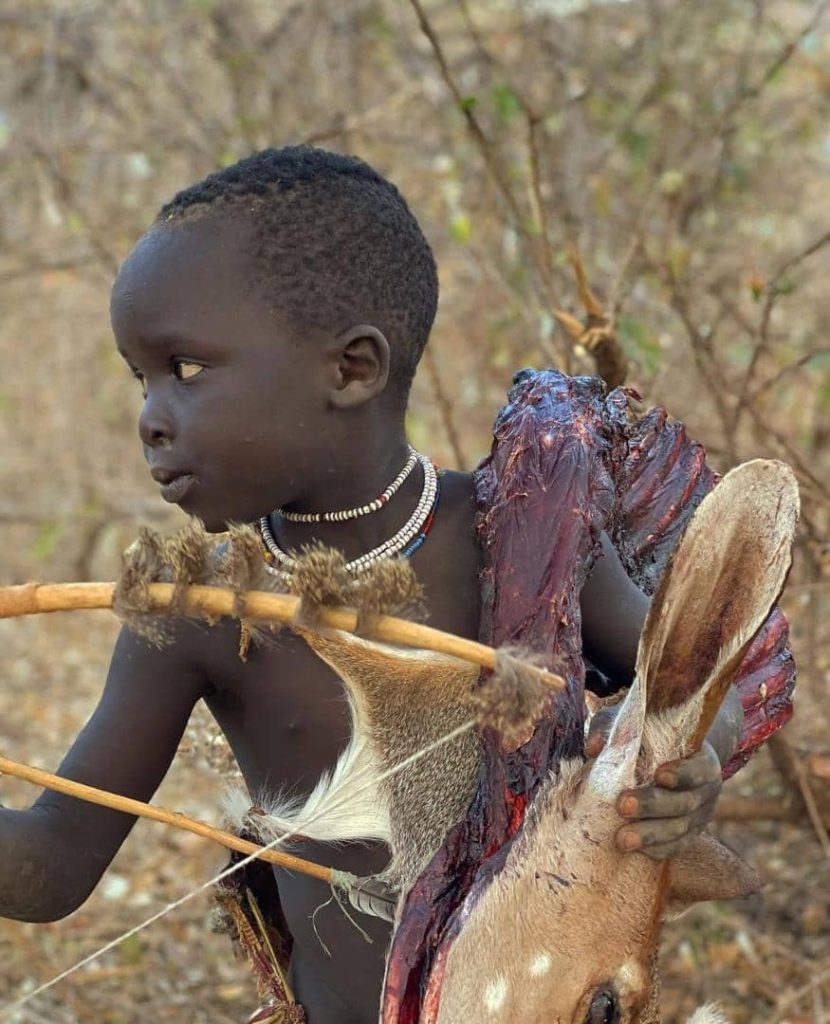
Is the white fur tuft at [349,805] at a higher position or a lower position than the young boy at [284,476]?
lower

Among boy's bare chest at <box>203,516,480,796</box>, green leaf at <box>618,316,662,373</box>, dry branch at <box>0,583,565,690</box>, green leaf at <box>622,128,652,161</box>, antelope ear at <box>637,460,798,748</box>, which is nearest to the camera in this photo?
dry branch at <box>0,583,565,690</box>

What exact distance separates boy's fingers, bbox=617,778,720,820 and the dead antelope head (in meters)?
0.02

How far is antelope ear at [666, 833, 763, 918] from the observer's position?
53.8 inches

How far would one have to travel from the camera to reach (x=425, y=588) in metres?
1.43

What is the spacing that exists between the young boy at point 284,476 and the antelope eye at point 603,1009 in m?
0.18

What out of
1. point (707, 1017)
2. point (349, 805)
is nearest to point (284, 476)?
point (349, 805)

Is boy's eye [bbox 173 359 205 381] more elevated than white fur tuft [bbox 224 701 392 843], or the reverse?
boy's eye [bbox 173 359 205 381]

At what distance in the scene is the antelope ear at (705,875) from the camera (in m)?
1.37

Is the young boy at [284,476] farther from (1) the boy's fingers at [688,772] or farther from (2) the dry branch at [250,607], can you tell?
(2) the dry branch at [250,607]

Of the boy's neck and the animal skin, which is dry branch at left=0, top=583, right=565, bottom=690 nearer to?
the animal skin

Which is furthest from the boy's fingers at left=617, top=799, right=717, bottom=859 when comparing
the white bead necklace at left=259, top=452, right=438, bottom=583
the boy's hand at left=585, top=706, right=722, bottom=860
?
the white bead necklace at left=259, top=452, right=438, bottom=583

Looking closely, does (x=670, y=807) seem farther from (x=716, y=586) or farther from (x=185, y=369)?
(x=185, y=369)

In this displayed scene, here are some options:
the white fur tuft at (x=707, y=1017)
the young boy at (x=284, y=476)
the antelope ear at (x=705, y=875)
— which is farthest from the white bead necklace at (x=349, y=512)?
the white fur tuft at (x=707, y=1017)

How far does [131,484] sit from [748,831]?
10.7ft
